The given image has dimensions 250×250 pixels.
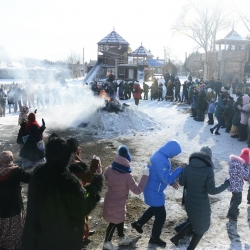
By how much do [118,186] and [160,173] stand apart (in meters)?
0.61

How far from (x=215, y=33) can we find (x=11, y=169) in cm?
3614

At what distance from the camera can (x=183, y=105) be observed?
21.4 m

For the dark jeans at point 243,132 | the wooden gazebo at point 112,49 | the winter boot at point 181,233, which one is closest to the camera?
the winter boot at point 181,233

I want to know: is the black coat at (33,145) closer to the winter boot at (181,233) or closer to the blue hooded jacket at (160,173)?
the blue hooded jacket at (160,173)

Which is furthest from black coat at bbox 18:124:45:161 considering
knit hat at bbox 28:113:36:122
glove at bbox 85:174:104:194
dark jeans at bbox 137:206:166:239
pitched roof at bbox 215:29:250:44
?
pitched roof at bbox 215:29:250:44

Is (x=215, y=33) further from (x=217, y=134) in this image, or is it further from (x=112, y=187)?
(x=112, y=187)

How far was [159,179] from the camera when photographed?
13.7 ft

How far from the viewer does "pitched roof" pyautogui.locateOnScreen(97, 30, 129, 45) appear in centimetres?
3862

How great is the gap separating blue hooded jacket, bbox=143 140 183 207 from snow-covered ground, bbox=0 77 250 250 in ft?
2.52

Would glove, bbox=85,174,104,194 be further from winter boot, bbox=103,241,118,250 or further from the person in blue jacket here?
winter boot, bbox=103,241,118,250

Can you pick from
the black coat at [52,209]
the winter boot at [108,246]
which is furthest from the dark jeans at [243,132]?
the black coat at [52,209]

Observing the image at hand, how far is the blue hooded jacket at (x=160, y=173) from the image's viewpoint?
4070 mm

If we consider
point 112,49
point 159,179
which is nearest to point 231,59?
point 112,49

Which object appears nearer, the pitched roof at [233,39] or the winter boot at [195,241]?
the winter boot at [195,241]
